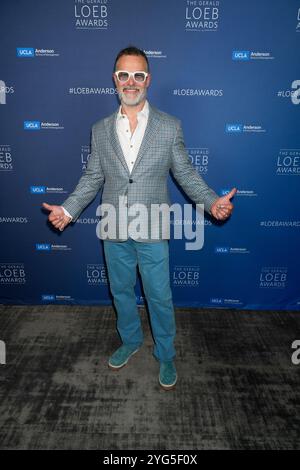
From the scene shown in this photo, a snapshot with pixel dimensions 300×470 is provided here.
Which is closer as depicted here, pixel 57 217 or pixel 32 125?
pixel 57 217

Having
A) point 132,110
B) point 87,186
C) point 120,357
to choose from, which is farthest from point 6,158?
point 120,357

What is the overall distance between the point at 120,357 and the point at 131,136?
1707 millimetres

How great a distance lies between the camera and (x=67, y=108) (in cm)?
301

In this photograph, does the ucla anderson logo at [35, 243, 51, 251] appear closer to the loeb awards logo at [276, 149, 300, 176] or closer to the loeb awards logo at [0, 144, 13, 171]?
the loeb awards logo at [0, 144, 13, 171]

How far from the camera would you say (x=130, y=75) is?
212cm

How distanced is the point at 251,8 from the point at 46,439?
3.45 m

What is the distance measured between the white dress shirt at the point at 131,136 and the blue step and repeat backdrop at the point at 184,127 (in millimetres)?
782

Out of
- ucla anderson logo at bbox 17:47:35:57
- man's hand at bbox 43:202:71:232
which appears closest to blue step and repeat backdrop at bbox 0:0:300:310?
ucla anderson logo at bbox 17:47:35:57

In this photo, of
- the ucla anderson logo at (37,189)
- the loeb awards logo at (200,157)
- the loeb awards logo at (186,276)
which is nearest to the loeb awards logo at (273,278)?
the loeb awards logo at (186,276)

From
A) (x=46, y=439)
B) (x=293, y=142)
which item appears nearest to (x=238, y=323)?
(x=293, y=142)

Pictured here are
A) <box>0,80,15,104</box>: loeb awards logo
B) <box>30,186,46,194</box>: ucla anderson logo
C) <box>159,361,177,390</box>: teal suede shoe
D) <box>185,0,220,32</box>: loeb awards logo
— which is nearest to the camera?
<box>159,361,177,390</box>: teal suede shoe

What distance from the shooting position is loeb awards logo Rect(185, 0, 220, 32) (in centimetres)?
272

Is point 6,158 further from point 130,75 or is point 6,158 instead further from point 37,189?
point 130,75
